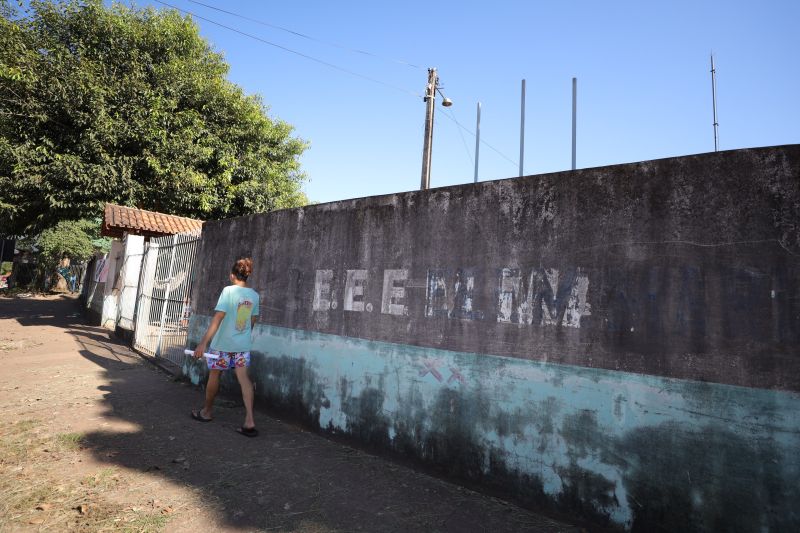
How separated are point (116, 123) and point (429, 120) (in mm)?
8655

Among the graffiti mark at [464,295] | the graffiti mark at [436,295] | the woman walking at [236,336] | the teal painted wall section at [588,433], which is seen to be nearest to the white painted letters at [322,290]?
the teal painted wall section at [588,433]

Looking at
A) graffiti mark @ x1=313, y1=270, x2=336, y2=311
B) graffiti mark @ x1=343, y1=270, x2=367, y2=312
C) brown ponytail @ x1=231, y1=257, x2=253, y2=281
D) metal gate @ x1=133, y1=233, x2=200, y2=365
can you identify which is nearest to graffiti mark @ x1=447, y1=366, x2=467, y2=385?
graffiti mark @ x1=343, y1=270, x2=367, y2=312

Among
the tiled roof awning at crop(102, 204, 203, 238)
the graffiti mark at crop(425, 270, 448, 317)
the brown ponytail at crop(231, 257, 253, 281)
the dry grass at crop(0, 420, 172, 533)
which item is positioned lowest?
the dry grass at crop(0, 420, 172, 533)

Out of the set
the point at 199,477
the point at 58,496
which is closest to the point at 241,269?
the point at 199,477

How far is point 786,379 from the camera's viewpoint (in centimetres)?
211

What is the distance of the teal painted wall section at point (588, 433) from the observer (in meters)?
2.15

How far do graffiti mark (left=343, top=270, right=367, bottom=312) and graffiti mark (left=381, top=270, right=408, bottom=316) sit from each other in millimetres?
260

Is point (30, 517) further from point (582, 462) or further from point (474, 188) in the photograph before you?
point (474, 188)

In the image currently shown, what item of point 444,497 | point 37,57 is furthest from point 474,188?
point 37,57

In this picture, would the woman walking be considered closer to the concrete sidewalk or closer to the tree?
the concrete sidewalk

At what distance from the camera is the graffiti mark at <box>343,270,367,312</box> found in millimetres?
3969

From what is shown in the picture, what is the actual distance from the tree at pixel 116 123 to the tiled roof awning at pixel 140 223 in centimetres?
142

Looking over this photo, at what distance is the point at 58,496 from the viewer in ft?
9.23

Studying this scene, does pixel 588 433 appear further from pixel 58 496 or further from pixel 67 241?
pixel 67 241
